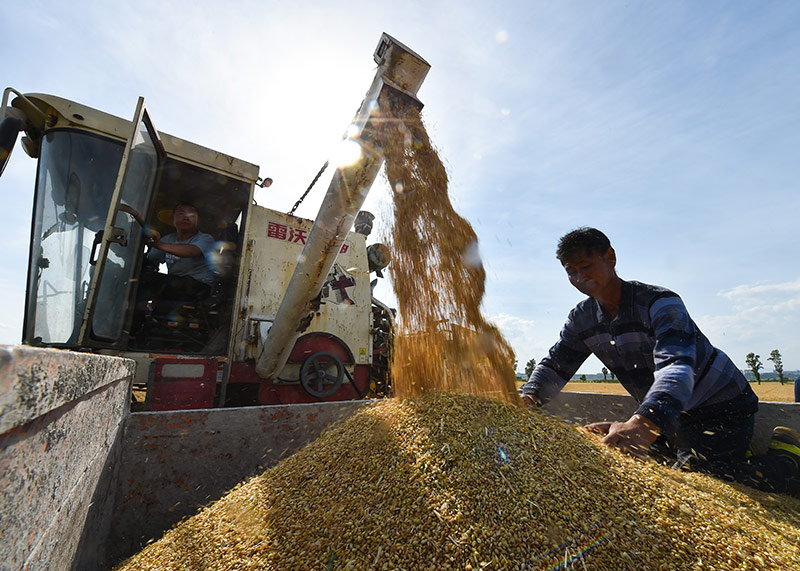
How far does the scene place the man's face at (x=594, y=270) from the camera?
232 centimetres

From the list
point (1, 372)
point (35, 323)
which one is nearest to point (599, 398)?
point (1, 372)

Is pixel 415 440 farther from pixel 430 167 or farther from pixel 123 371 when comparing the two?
pixel 430 167

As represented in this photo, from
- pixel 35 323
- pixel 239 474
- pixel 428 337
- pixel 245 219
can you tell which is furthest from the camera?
pixel 245 219

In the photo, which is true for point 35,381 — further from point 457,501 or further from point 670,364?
point 670,364

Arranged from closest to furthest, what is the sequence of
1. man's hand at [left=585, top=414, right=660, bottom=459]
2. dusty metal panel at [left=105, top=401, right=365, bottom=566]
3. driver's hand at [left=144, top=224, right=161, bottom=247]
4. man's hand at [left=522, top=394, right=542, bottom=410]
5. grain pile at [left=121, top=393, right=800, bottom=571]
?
grain pile at [left=121, top=393, right=800, bottom=571] → man's hand at [left=585, top=414, right=660, bottom=459] → dusty metal panel at [left=105, top=401, right=365, bottom=566] → man's hand at [left=522, top=394, right=542, bottom=410] → driver's hand at [left=144, top=224, right=161, bottom=247]

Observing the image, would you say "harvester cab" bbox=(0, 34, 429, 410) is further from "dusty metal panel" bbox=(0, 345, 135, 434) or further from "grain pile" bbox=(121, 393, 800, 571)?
"dusty metal panel" bbox=(0, 345, 135, 434)

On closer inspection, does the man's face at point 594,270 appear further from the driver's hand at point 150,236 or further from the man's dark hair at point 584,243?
the driver's hand at point 150,236

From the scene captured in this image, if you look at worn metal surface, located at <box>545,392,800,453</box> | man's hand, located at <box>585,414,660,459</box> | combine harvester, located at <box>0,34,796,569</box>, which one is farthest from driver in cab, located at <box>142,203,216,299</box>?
man's hand, located at <box>585,414,660,459</box>

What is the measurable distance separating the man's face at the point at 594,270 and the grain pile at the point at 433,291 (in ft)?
2.04

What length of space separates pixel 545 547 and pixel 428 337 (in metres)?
1.18

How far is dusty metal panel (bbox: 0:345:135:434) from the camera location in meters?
0.61

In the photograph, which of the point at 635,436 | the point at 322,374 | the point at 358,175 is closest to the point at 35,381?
the point at 358,175

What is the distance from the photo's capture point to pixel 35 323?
2486 millimetres

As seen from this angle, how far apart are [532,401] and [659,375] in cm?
82
